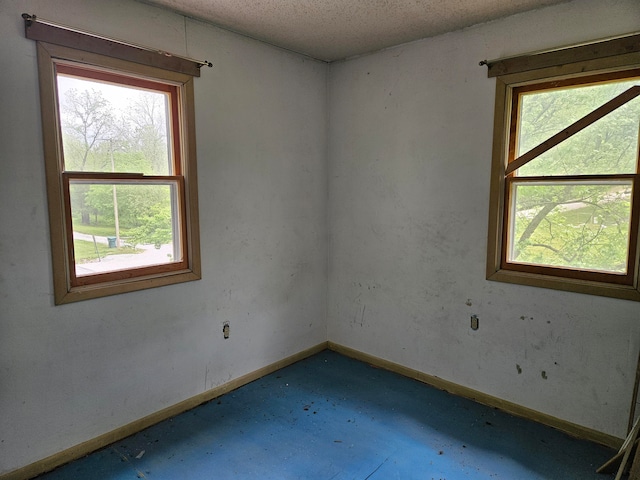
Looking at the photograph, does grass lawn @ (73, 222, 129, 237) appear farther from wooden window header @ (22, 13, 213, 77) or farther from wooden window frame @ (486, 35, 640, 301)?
wooden window frame @ (486, 35, 640, 301)

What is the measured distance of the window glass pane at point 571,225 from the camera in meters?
2.41

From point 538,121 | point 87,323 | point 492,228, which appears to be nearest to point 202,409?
point 87,323

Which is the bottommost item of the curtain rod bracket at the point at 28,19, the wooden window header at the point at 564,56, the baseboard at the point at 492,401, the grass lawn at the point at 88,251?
the baseboard at the point at 492,401

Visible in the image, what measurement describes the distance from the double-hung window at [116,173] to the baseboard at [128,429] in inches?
35.8

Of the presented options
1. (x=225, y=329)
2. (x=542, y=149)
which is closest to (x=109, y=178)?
(x=225, y=329)

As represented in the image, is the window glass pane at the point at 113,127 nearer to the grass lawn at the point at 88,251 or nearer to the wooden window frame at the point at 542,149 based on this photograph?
the grass lawn at the point at 88,251

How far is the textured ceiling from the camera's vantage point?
244 centimetres

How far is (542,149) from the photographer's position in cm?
258

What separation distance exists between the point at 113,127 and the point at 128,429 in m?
1.96

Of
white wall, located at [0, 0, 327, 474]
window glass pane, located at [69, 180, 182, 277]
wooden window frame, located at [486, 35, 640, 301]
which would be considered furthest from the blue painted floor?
window glass pane, located at [69, 180, 182, 277]

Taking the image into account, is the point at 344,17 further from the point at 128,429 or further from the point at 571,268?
the point at 128,429

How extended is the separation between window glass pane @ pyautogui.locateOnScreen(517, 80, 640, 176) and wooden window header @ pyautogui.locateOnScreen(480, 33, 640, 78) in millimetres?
181

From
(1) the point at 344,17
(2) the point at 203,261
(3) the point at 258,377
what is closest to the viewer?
(1) the point at 344,17

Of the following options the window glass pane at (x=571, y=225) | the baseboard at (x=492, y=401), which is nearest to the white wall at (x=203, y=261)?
the baseboard at (x=492, y=401)
